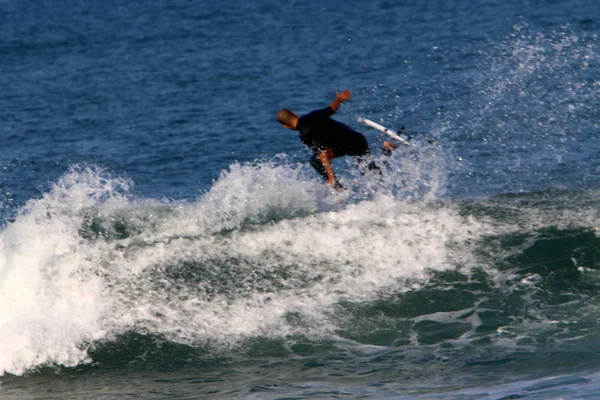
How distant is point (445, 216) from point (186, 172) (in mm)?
6821

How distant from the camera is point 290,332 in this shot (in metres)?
10.8

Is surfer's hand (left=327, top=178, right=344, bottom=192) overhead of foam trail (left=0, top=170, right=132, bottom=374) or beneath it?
overhead

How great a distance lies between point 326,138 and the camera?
499 inches

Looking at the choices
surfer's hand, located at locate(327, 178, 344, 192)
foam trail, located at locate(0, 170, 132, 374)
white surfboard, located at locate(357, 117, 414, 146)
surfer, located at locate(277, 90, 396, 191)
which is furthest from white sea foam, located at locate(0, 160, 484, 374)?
white surfboard, located at locate(357, 117, 414, 146)

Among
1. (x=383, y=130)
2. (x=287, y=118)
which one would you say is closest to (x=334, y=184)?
(x=383, y=130)

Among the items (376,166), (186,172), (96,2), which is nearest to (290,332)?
(376,166)

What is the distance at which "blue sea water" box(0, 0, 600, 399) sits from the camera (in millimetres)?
10094

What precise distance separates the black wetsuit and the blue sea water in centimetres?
61

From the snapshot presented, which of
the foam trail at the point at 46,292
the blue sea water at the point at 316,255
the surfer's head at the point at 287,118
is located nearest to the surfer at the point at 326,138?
the surfer's head at the point at 287,118

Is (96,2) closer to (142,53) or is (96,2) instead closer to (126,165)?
(142,53)

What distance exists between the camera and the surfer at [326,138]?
12492mm

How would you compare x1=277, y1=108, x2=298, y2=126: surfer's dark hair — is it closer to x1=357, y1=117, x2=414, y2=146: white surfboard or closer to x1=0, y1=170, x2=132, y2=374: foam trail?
x1=357, y1=117, x2=414, y2=146: white surfboard

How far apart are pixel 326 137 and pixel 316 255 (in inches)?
64.2

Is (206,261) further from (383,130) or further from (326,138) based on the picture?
(383,130)
